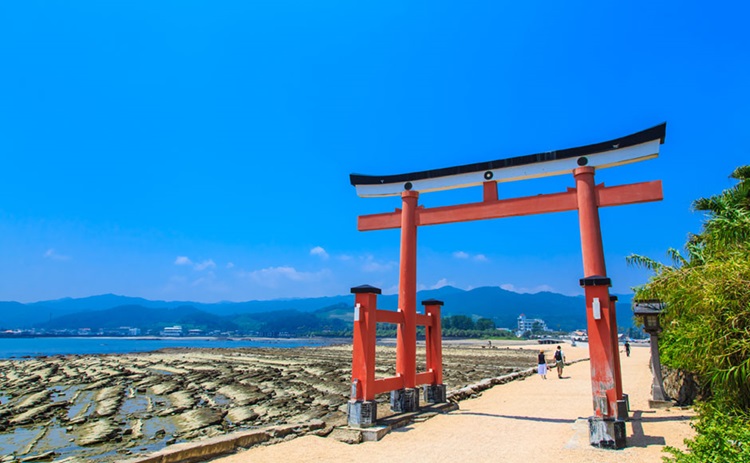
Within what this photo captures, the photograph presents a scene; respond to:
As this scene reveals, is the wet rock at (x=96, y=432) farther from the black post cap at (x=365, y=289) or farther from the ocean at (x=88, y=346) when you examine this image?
the ocean at (x=88, y=346)

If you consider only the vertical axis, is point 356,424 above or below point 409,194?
below

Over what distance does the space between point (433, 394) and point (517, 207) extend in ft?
18.3

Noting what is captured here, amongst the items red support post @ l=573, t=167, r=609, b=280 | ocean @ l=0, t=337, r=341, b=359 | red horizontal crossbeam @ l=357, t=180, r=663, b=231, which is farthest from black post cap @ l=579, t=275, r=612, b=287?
ocean @ l=0, t=337, r=341, b=359

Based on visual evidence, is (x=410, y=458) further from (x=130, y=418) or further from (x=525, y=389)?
(x=525, y=389)

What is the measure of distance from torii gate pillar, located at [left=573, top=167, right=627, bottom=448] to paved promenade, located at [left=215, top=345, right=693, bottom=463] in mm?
389

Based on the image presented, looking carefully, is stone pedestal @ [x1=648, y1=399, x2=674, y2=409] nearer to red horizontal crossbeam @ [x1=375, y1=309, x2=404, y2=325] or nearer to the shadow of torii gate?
the shadow of torii gate

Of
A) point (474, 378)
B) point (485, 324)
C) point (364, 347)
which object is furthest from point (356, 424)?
point (485, 324)

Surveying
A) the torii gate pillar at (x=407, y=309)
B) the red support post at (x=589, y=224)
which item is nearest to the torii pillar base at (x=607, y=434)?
the red support post at (x=589, y=224)

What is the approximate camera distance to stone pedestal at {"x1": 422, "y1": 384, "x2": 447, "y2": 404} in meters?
12.1

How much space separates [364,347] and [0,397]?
17.3 metres

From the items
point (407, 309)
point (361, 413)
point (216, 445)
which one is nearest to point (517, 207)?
point (407, 309)

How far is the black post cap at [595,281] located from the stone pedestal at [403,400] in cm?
489

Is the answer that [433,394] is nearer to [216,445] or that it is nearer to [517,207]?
[517,207]

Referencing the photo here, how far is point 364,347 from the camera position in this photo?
9.55 meters
